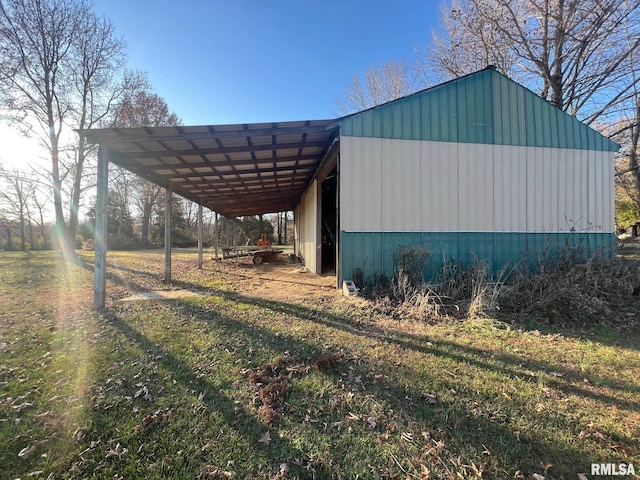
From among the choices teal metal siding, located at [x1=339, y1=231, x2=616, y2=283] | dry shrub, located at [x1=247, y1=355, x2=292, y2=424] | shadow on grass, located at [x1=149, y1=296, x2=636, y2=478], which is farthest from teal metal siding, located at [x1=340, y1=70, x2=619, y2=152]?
dry shrub, located at [x1=247, y1=355, x2=292, y2=424]

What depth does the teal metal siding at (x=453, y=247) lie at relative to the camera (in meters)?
6.58

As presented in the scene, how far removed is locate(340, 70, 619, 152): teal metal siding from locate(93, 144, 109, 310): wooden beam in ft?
16.6

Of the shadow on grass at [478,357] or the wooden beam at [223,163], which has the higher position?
the wooden beam at [223,163]

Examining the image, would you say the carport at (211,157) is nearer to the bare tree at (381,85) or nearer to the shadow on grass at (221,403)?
the shadow on grass at (221,403)

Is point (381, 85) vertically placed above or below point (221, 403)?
above

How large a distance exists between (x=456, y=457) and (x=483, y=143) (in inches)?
280

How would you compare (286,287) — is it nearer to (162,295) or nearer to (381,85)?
(162,295)

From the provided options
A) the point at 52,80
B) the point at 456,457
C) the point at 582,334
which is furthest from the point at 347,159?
the point at 52,80

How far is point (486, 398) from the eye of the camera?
245cm

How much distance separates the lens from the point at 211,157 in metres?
7.03

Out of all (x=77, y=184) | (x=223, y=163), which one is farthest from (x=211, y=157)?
(x=77, y=184)

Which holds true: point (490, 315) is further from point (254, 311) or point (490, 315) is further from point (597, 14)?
point (597, 14)

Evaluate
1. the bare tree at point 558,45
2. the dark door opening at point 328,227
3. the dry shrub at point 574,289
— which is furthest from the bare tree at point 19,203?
the dry shrub at point 574,289

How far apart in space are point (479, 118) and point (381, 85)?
13202mm
